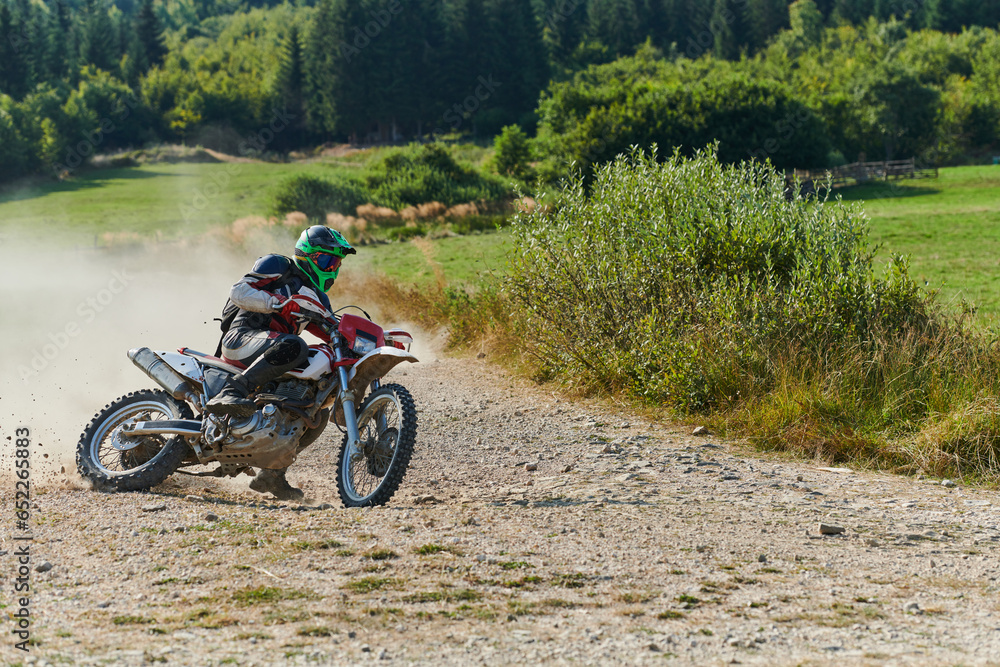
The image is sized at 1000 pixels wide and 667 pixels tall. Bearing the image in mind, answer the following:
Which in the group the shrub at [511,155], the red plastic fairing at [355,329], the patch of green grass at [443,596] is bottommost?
the patch of green grass at [443,596]

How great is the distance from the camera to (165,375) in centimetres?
805

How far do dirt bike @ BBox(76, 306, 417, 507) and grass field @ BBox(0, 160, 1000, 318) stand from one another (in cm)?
812

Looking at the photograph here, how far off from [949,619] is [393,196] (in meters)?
47.8

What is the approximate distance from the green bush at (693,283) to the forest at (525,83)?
154 feet

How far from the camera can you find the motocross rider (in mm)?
7258

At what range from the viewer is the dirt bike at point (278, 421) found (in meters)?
7.20

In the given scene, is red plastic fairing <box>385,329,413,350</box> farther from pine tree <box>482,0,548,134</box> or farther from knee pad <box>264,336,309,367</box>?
pine tree <box>482,0,548,134</box>

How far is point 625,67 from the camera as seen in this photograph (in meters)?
124

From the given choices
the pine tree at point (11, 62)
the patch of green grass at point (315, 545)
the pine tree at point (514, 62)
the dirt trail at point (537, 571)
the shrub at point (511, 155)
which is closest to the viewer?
the dirt trail at point (537, 571)

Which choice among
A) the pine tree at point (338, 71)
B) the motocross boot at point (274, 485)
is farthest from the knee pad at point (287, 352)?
the pine tree at point (338, 71)

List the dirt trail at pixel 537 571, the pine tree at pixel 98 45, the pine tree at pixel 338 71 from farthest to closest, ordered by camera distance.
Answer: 1. the pine tree at pixel 98 45
2. the pine tree at pixel 338 71
3. the dirt trail at pixel 537 571

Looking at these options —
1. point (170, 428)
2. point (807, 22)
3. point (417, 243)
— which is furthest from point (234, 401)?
point (807, 22)

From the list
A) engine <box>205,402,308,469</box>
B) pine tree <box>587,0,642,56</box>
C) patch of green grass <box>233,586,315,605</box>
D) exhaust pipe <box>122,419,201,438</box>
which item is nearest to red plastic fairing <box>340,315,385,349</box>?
engine <box>205,402,308,469</box>

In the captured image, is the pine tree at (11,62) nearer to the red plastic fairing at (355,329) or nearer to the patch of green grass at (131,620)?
the red plastic fairing at (355,329)
